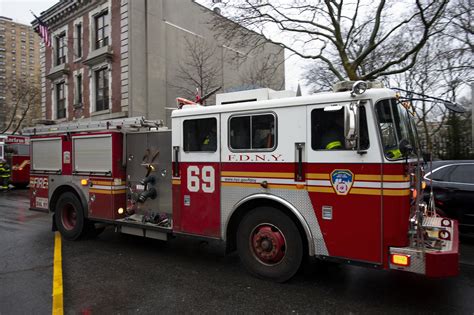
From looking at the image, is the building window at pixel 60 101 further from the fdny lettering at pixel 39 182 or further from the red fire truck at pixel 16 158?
the fdny lettering at pixel 39 182

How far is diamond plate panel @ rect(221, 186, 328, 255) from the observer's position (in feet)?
15.2

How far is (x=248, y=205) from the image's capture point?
524cm

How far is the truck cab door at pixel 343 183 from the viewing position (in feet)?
13.9

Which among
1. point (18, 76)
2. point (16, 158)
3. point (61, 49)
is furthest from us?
point (18, 76)

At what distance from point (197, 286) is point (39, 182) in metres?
5.22

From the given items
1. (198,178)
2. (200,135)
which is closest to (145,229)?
(198,178)

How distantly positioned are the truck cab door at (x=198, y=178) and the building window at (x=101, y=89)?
60.1 ft

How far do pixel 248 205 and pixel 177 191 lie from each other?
132cm

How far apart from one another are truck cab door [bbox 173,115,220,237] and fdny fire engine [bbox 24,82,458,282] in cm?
2

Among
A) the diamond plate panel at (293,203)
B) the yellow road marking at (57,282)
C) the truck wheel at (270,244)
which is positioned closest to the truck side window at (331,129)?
the diamond plate panel at (293,203)

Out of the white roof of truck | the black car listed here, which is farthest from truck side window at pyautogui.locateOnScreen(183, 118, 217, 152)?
the black car

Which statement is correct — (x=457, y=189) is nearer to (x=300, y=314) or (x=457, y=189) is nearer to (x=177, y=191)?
(x=300, y=314)

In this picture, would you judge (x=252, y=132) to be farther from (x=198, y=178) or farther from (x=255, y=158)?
(x=198, y=178)

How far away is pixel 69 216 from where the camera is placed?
7770mm
